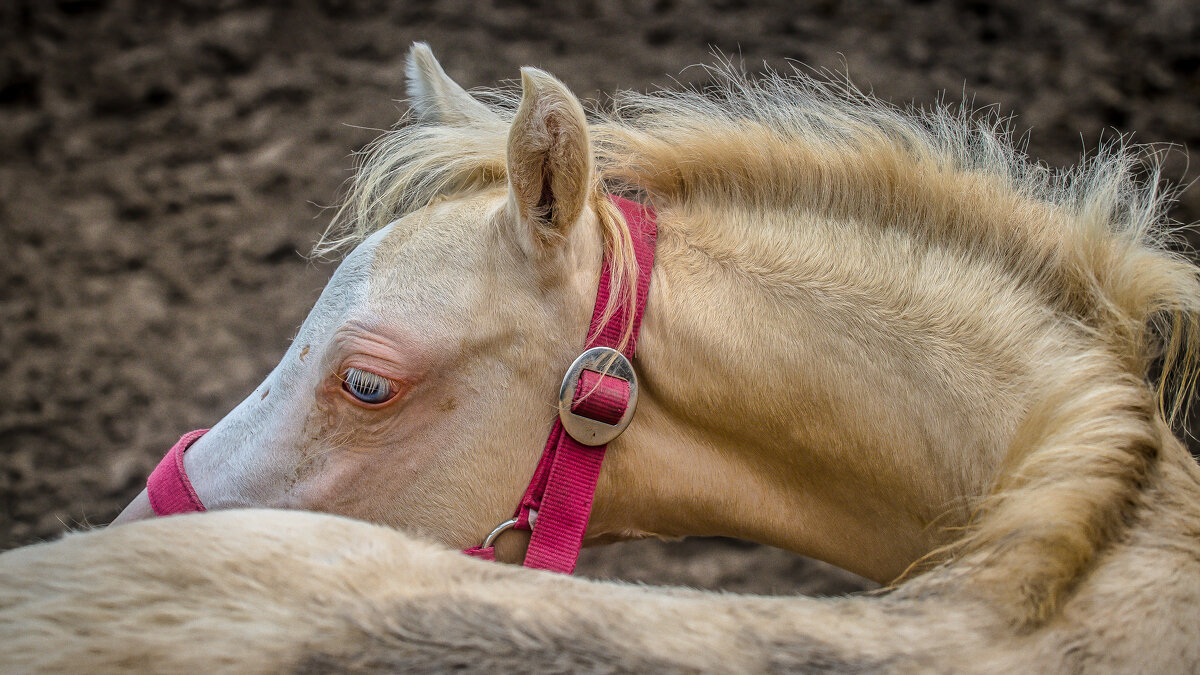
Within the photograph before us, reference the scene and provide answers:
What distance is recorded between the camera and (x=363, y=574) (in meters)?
0.54

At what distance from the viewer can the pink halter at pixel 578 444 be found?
3.24ft

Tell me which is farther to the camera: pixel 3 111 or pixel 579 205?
pixel 3 111

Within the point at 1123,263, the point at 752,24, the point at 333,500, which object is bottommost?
the point at 333,500

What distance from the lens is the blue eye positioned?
98cm

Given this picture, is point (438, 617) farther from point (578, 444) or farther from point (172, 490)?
point (172, 490)

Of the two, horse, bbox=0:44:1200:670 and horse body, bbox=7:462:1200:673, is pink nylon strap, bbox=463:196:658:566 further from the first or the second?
horse body, bbox=7:462:1200:673

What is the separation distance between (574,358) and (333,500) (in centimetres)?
36

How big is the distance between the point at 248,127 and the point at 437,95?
136cm

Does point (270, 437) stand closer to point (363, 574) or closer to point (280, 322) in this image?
point (363, 574)

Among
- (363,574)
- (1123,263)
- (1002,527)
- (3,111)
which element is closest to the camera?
(363,574)

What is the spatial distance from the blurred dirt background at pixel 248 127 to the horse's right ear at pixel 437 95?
3.32 feet

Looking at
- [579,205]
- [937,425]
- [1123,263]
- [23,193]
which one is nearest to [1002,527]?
[937,425]

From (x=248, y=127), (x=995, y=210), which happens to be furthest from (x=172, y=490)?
(x=248, y=127)

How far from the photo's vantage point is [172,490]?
1.05 m
